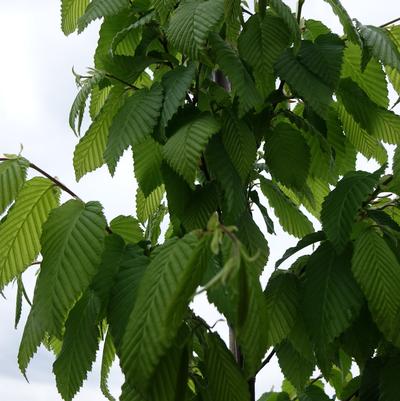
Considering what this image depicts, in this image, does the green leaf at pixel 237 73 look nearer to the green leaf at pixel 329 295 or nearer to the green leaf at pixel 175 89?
the green leaf at pixel 175 89

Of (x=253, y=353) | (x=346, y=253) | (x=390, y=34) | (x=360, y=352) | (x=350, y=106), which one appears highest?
(x=390, y=34)

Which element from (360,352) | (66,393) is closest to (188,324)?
(66,393)

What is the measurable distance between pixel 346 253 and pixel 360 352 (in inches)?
6.4

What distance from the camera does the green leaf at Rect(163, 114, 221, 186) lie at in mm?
965

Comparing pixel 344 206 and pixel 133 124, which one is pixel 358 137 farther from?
pixel 133 124

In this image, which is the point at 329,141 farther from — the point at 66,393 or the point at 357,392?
the point at 66,393

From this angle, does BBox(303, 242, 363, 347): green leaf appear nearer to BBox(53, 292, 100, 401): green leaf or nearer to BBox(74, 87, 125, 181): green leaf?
BBox(53, 292, 100, 401): green leaf

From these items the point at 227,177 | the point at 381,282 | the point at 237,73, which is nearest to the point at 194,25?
the point at 237,73

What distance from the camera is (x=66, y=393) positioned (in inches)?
39.8

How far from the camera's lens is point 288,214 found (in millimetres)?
1374

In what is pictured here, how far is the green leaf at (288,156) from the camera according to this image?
1.18 meters

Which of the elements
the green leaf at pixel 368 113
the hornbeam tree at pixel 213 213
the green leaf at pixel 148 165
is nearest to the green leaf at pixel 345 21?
the hornbeam tree at pixel 213 213

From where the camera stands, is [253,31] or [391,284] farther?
[253,31]

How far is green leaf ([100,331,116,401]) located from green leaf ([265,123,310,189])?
1.25 feet
